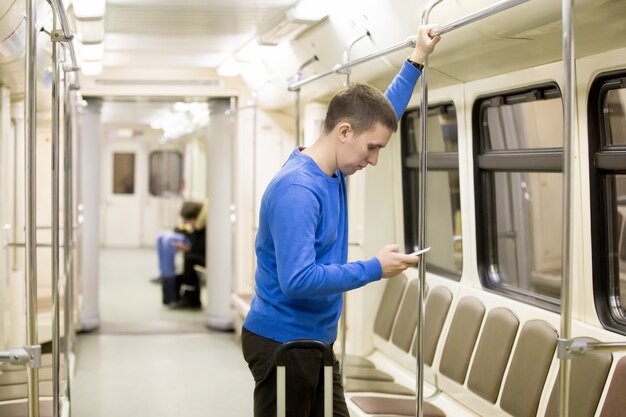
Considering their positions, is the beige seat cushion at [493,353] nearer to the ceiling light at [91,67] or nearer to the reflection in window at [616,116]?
the reflection in window at [616,116]

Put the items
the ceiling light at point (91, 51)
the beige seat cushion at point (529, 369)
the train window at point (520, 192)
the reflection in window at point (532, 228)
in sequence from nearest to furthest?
the beige seat cushion at point (529, 369), the train window at point (520, 192), the ceiling light at point (91, 51), the reflection in window at point (532, 228)

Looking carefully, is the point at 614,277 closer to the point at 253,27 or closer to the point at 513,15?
the point at 513,15

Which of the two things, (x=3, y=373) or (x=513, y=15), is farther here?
(x=3, y=373)

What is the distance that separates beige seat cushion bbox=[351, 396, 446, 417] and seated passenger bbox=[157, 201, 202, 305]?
6.10 m

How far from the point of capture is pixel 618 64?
10.8 feet

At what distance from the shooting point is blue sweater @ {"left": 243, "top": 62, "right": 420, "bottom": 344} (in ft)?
7.59

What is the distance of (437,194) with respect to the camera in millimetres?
5863

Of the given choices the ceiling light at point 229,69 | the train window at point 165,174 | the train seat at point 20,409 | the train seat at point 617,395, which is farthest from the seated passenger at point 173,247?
the train window at point 165,174

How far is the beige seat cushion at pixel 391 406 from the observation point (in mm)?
4215

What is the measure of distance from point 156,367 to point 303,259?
5.10 m

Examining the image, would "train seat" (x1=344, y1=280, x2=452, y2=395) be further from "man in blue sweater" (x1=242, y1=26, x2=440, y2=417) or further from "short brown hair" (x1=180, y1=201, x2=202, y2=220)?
"short brown hair" (x1=180, y1=201, x2=202, y2=220)

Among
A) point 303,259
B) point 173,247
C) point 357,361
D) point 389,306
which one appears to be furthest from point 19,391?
point 173,247

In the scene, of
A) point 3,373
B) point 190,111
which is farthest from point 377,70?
point 190,111

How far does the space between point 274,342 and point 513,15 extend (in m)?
1.56
